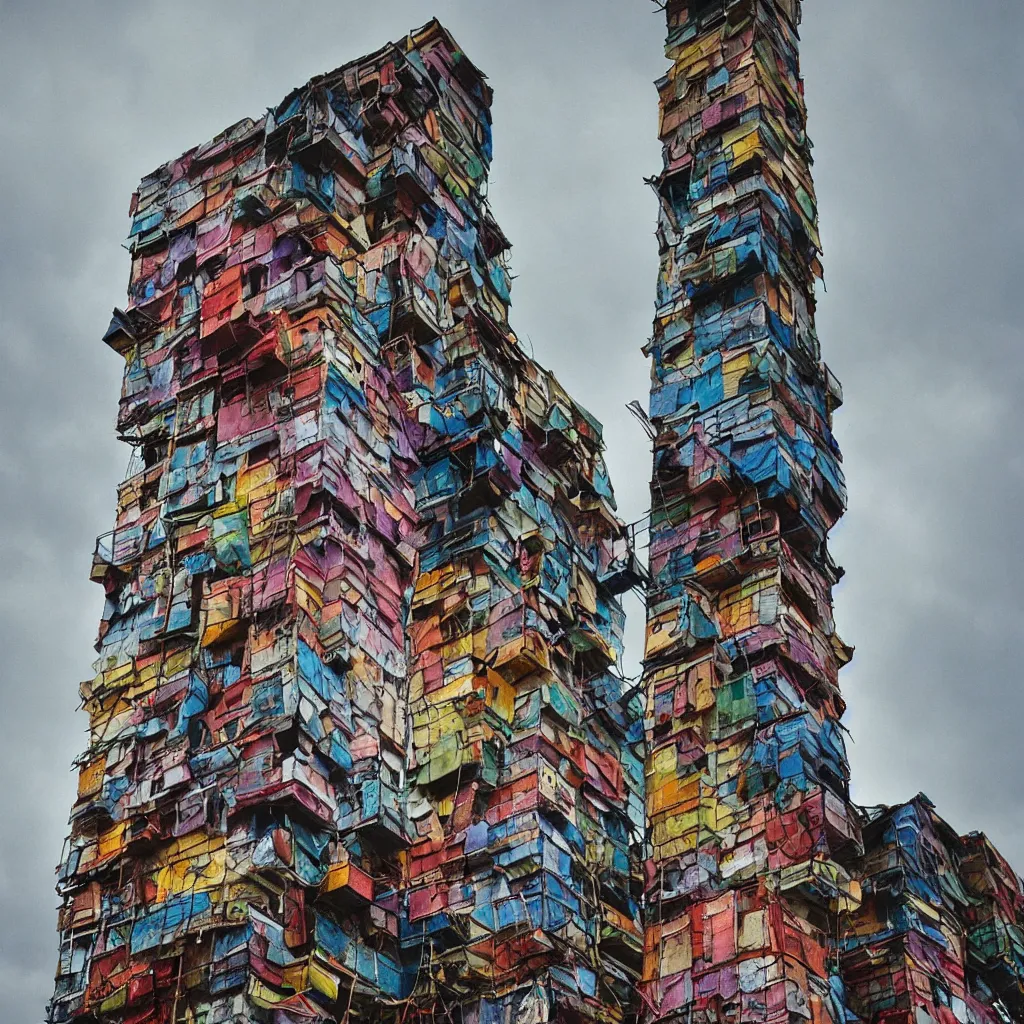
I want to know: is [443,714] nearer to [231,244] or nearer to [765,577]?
[765,577]

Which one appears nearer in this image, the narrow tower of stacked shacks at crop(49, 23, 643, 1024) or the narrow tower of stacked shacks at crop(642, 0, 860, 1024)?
the narrow tower of stacked shacks at crop(49, 23, 643, 1024)

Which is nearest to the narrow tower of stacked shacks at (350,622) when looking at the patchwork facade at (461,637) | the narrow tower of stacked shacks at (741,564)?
the patchwork facade at (461,637)

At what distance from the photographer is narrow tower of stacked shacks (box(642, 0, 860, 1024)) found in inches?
1169

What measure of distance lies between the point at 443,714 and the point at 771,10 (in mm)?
15547

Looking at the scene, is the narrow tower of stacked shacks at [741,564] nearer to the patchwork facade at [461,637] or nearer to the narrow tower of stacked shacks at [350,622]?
the patchwork facade at [461,637]

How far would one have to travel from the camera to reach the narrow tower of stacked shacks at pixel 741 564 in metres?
29.7

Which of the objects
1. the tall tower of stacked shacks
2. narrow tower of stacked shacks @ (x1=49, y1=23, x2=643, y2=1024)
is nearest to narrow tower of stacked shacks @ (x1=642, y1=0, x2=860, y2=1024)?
the tall tower of stacked shacks

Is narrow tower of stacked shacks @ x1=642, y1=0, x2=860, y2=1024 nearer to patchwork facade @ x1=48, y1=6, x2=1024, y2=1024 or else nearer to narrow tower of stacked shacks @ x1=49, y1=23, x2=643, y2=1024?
patchwork facade @ x1=48, y1=6, x2=1024, y2=1024

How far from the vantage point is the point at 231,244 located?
36.6m

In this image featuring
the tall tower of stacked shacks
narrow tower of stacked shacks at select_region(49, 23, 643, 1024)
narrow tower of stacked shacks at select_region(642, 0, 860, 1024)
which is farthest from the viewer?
the tall tower of stacked shacks

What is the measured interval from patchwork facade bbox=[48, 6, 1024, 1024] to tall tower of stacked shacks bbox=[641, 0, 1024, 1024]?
6 centimetres

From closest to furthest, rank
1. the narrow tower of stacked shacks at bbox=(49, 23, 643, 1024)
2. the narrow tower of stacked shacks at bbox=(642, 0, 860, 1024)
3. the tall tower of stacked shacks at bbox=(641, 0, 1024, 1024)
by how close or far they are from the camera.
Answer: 1. the narrow tower of stacked shacks at bbox=(49, 23, 643, 1024)
2. the narrow tower of stacked shacks at bbox=(642, 0, 860, 1024)
3. the tall tower of stacked shacks at bbox=(641, 0, 1024, 1024)

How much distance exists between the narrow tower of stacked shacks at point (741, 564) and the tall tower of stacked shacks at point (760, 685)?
1.4 inches

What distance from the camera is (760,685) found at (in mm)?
32094
